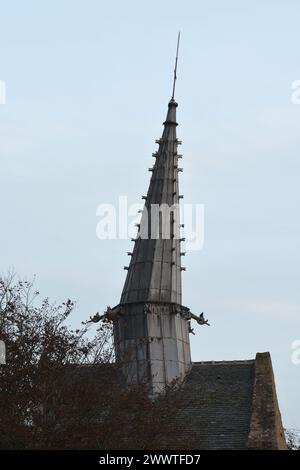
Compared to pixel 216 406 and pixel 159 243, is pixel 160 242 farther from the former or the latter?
pixel 216 406

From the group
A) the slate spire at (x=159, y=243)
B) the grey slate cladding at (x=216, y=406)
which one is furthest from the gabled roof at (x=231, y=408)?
the slate spire at (x=159, y=243)

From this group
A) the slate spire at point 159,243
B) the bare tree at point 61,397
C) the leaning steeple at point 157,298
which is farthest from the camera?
the slate spire at point 159,243

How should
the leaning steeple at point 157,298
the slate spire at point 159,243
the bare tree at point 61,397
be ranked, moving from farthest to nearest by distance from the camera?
1. the slate spire at point 159,243
2. the leaning steeple at point 157,298
3. the bare tree at point 61,397

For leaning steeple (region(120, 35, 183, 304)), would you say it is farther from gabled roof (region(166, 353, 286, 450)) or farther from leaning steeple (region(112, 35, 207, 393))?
gabled roof (region(166, 353, 286, 450))

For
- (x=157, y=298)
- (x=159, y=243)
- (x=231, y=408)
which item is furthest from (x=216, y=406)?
(x=159, y=243)

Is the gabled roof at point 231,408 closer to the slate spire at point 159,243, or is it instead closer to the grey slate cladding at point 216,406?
the grey slate cladding at point 216,406

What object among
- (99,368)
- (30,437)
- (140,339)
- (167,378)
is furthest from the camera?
(167,378)

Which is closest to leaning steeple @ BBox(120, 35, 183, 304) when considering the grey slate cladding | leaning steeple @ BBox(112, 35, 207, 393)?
leaning steeple @ BBox(112, 35, 207, 393)

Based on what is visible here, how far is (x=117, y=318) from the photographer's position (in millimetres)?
54000

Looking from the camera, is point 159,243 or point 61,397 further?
point 159,243

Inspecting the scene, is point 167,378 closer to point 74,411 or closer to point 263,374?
point 263,374

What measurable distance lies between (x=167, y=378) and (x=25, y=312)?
10729 millimetres

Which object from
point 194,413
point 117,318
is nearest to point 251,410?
point 194,413

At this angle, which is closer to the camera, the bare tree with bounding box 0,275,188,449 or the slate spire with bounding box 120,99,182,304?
the bare tree with bounding box 0,275,188,449
